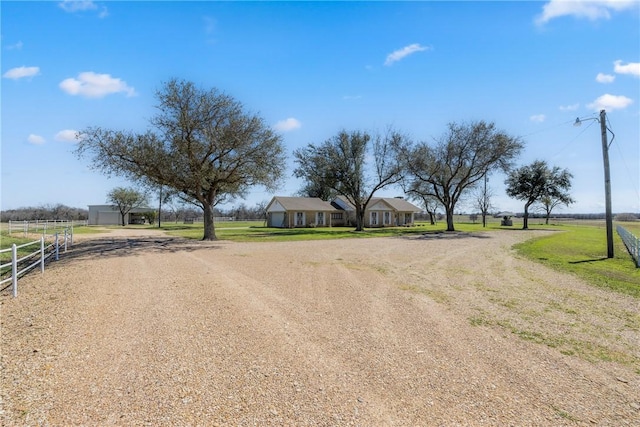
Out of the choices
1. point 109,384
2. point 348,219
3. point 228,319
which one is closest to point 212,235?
point 228,319

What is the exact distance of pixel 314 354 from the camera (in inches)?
179

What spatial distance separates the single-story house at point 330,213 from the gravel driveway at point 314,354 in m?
34.7

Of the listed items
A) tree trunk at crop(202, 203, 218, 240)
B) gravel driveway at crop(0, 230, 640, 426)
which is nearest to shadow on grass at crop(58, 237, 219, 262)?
tree trunk at crop(202, 203, 218, 240)

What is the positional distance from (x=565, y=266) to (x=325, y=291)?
9.50 metres

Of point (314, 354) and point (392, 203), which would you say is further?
point (392, 203)

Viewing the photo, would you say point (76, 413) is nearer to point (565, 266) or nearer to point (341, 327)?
point (341, 327)

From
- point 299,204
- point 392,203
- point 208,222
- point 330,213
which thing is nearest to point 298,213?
point 299,204

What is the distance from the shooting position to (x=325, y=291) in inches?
318

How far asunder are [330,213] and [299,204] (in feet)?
15.9

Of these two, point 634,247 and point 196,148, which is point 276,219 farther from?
point 634,247

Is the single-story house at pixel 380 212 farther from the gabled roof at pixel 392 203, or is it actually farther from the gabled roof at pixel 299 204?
the gabled roof at pixel 299 204

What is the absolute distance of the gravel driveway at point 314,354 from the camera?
10.9ft

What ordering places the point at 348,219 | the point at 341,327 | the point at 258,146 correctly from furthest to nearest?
the point at 348,219, the point at 258,146, the point at 341,327

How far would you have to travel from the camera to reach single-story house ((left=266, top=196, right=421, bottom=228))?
43.6m
